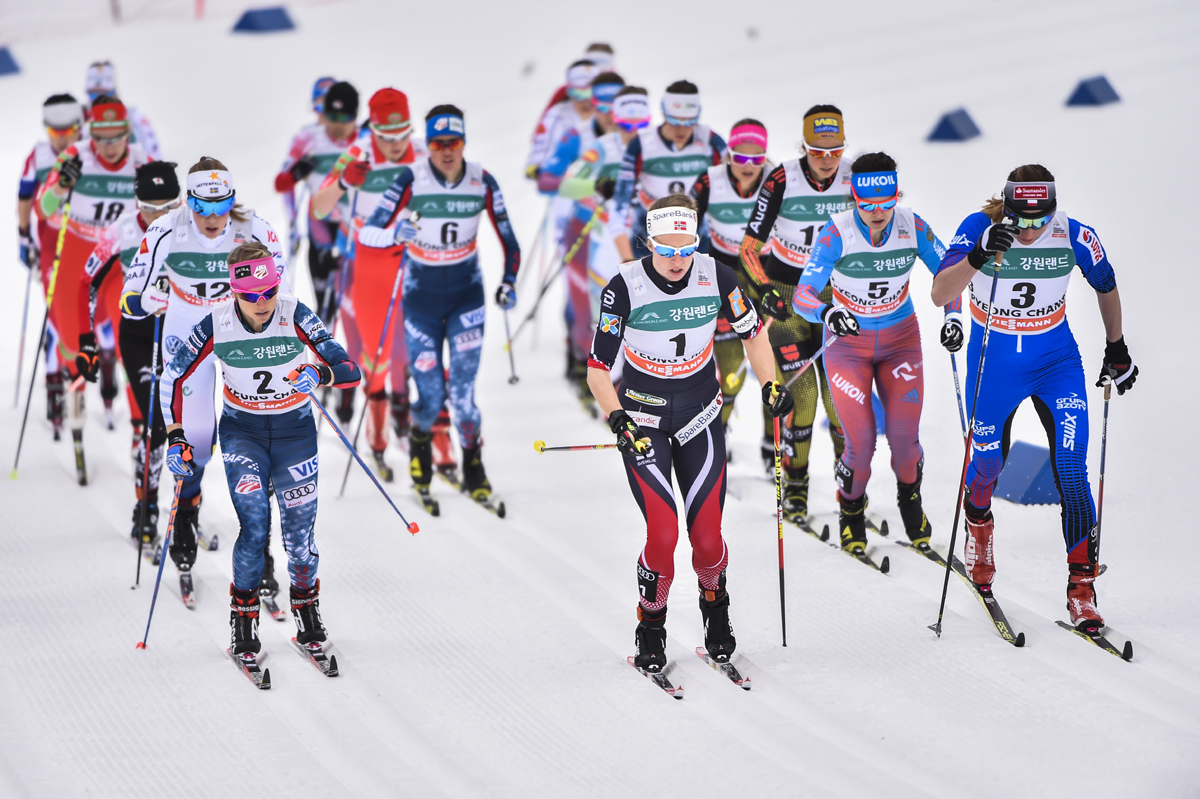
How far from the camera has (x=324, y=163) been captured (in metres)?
9.27

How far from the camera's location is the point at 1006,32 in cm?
1739

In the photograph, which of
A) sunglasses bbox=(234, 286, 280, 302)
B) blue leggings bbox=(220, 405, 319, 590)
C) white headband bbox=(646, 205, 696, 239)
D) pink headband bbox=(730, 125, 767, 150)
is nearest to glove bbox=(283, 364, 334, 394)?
blue leggings bbox=(220, 405, 319, 590)

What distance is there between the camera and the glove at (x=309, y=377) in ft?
17.7

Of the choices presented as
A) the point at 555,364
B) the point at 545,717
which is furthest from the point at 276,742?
the point at 555,364

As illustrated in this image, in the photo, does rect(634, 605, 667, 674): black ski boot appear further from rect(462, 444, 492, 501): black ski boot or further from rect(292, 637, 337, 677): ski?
rect(462, 444, 492, 501): black ski boot

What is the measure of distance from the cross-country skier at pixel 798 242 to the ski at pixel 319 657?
8.96 ft

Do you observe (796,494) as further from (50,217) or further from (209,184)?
(50,217)

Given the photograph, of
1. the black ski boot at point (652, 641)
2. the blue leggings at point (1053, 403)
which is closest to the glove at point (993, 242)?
the blue leggings at point (1053, 403)

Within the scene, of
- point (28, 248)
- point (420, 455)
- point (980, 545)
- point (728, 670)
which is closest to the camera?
point (728, 670)

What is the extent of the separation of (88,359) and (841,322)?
361 cm

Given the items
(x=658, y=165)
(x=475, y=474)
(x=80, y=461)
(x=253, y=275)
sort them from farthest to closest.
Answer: (x=658, y=165)
(x=80, y=461)
(x=475, y=474)
(x=253, y=275)

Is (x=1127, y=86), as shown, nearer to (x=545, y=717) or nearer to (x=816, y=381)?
(x=816, y=381)

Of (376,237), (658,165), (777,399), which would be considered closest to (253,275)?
(376,237)

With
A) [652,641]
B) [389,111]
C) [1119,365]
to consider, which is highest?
[389,111]
